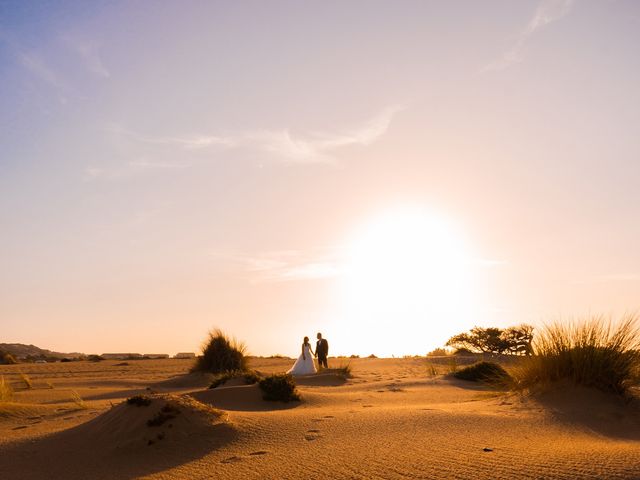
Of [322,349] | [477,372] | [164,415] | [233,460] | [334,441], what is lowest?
[233,460]

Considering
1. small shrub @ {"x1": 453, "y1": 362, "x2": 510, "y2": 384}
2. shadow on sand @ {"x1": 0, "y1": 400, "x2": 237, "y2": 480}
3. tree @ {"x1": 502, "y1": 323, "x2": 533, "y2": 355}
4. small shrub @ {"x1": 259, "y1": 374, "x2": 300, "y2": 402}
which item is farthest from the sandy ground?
tree @ {"x1": 502, "y1": 323, "x2": 533, "y2": 355}

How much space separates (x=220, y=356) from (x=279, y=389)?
10.1 meters

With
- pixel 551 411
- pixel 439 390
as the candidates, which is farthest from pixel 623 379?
pixel 439 390

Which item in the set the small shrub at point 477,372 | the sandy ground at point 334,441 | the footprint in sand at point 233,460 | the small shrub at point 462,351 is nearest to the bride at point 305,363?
the small shrub at point 477,372

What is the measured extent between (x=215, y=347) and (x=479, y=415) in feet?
44.2

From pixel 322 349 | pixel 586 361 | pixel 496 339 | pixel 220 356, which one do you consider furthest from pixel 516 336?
pixel 586 361

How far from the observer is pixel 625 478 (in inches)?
154

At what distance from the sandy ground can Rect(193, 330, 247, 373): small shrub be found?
9841 mm

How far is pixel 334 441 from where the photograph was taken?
19.0 ft

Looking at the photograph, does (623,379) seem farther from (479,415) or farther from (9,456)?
(9,456)

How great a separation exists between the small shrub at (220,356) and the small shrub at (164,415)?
40.5 feet

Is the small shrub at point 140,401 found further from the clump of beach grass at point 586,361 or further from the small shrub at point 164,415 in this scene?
the clump of beach grass at point 586,361

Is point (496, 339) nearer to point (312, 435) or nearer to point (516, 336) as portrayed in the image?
point (516, 336)

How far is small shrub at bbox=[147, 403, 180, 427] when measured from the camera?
20.5ft
